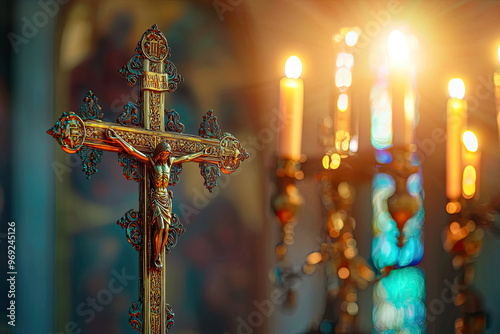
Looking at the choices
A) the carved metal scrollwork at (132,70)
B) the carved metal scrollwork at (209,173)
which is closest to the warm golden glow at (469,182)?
the carved metal scrollwork at (209,173)

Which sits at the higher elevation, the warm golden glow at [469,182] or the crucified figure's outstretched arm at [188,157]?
the crucified figure's outstretched arm at [188,157]

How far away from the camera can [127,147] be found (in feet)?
8.18

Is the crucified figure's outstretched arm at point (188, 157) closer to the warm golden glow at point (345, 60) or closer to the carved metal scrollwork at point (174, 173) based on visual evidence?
the carved metal scrollwork at point (174, 173)

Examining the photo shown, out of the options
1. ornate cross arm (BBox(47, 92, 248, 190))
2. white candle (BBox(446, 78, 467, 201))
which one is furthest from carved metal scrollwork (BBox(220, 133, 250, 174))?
white candle (BBox(446, 78, 467, 201))

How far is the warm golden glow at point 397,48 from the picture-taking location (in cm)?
267

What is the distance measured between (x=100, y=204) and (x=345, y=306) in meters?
1.22

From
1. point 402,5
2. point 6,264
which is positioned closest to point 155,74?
point 6,264

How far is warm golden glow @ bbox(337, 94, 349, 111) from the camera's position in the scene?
2811 millimetres

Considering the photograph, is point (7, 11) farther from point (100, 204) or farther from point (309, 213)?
point (309, 213)

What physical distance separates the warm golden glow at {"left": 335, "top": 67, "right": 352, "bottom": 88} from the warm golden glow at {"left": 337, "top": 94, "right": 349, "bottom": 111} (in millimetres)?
61

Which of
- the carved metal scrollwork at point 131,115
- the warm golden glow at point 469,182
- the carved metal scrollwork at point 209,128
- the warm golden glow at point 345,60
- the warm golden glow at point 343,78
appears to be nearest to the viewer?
the carved metal scrollwork at point 131,115

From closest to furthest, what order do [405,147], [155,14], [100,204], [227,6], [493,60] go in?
[405,147] < [100,204] < [155,14] < [227,6] < [493,60]

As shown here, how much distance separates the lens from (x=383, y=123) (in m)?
3.69

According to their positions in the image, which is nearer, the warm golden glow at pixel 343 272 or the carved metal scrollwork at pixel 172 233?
the carved metal scrollwork at pixel 172 233
